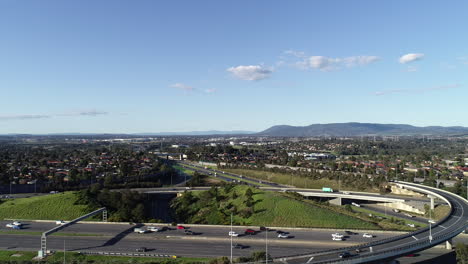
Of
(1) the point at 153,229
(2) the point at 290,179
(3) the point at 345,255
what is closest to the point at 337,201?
(2) the point at 290,179

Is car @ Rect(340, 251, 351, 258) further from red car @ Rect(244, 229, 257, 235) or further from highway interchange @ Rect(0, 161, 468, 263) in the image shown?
red car @ Rect(244, 229, 257, 235)

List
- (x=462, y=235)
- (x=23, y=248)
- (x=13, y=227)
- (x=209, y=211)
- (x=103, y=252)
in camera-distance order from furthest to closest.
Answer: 1. (x=209, y=211)
2. (x=13, y=227)
3. (x=462, y=235)
4. (x=23, y=248)
5. (x=103, y=252)

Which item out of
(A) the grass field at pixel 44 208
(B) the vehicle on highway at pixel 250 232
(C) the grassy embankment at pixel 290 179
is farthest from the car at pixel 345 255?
(C) the grassy embankment at pixel 290 179

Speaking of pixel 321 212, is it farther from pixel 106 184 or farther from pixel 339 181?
pixel 106 184

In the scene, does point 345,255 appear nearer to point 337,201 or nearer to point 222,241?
point 222,241

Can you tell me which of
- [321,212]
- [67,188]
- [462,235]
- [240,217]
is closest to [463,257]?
[462,235]

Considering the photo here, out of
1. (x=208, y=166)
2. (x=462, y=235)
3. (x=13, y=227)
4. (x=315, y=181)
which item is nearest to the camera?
(x=462, y=235)
